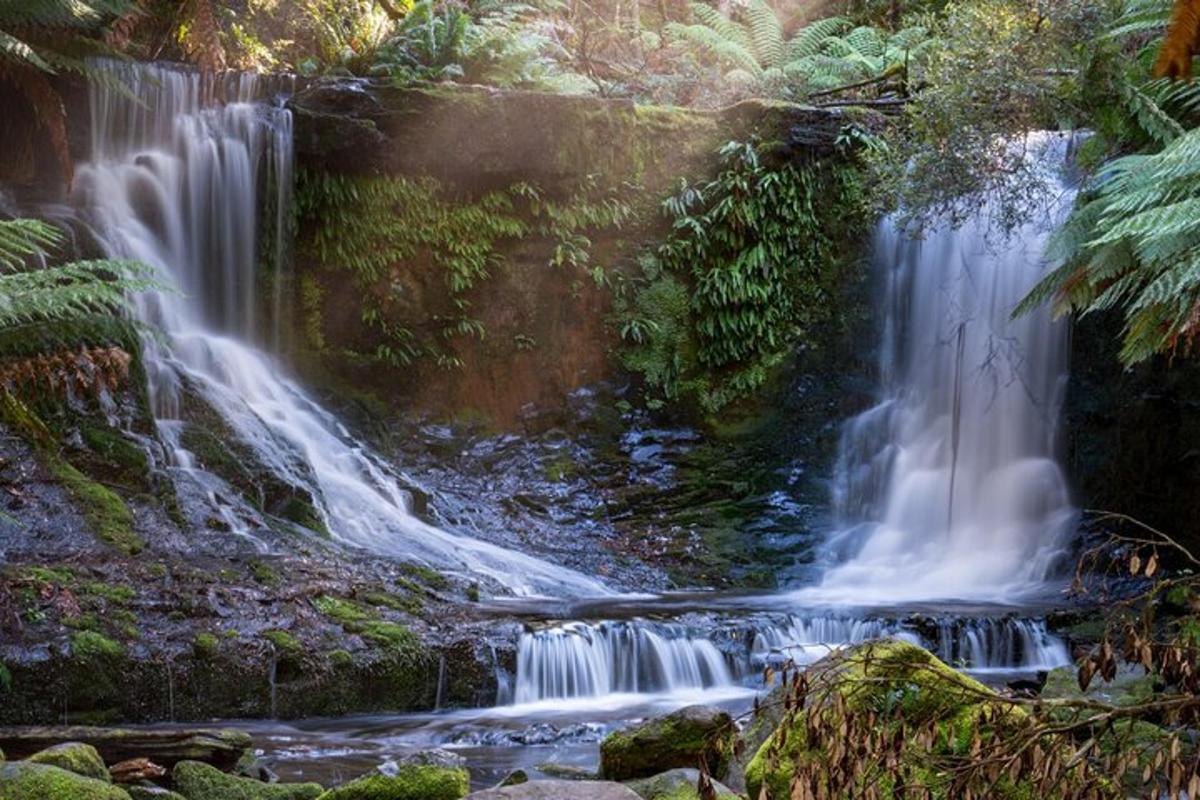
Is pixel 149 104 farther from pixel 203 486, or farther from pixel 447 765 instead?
pixel 447 765

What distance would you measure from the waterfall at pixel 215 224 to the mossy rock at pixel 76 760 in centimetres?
599

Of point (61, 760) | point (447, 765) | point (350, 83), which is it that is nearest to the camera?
point (61, 760)

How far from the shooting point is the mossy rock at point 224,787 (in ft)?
16.0

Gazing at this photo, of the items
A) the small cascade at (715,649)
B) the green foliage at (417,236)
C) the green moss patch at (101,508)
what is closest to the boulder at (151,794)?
the small cascade at (715,649)

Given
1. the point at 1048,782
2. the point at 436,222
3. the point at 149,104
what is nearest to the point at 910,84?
the point at 436,222

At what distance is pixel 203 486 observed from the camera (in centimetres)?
902

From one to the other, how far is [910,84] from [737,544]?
600 cm

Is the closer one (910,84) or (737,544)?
(737,544)

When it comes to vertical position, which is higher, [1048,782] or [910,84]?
[910,84]

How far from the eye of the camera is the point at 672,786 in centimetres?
444

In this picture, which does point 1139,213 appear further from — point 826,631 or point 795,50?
point 795,50

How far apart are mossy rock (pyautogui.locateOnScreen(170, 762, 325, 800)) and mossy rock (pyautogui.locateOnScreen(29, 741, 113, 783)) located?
0.97 feet

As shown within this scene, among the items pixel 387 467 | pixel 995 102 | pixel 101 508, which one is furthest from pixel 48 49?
pixel 995 102

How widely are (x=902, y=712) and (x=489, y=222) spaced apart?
37.7ft
